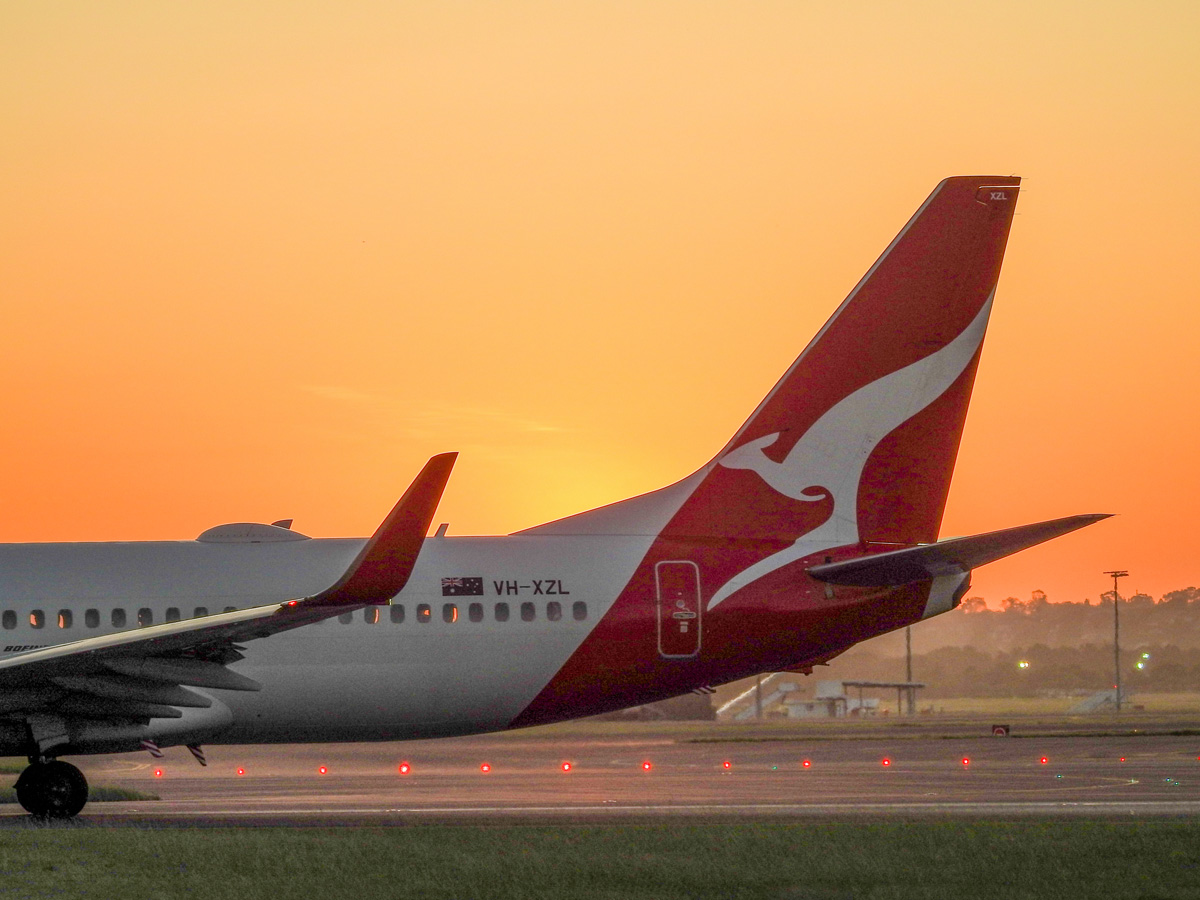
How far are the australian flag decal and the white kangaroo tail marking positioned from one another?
160 inches

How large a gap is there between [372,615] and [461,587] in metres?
1.28

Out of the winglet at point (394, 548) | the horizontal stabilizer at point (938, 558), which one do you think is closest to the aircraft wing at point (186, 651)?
the winglet at point (394, 548)

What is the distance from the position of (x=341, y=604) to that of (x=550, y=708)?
5112 millimetres

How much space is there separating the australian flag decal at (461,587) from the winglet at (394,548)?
3.98 metres

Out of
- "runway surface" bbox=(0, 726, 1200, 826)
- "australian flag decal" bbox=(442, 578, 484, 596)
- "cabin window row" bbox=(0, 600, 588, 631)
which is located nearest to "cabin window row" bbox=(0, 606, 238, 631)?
"cabin window row" bbox=(0, 600, 588, 631)

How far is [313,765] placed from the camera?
102ft

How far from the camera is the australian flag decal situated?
21125mm

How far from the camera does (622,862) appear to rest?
14.2m

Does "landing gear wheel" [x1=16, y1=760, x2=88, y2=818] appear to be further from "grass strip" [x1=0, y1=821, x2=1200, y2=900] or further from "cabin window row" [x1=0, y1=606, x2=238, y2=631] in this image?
"grass strip" [x1=0, y1=821, x2=1200, y2=900]

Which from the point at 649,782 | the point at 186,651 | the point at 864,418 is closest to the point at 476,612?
the point at 186,651

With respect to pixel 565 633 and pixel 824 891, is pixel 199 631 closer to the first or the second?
pixel 565 633

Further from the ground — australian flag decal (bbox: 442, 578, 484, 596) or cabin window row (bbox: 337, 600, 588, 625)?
australian flag decal (bbox: 442, 578, 484, 596)

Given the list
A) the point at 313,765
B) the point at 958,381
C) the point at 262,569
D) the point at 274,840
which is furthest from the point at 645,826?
the point at 313,765

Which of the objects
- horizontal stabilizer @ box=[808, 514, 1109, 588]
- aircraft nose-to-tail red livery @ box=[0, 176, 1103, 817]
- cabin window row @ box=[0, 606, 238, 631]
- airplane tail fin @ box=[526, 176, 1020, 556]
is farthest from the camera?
airplane tail fin @ box=[526, 176, 1020, 556]
